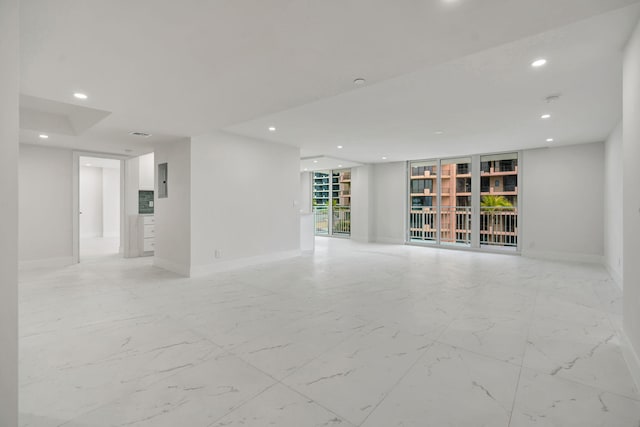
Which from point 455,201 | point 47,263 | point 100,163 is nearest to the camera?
point 47,263

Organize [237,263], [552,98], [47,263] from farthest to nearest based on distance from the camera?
[47,263] < [237,263] < [552,98]

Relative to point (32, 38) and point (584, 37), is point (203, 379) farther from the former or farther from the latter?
point (584, 37)

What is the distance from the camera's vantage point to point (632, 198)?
222cm

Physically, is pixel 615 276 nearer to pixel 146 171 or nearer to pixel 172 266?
pixel 172 266

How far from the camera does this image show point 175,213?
535cm

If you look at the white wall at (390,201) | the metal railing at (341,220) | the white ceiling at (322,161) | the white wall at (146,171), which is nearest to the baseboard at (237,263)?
the white ceiling at (322,161)

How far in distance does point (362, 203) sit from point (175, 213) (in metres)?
6.08

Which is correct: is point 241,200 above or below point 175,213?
above

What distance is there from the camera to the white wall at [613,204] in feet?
15.4

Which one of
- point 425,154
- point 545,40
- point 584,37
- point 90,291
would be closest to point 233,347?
point 90,291

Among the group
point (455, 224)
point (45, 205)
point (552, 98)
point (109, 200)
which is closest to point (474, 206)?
point (455, 224)

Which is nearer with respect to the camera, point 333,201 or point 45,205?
point 45,205

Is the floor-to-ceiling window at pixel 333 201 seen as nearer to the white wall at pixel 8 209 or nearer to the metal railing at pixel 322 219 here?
the metal railing at pixel 322 219

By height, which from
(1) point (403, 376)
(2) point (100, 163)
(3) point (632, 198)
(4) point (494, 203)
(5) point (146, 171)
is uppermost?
(2) point (100, 163)
